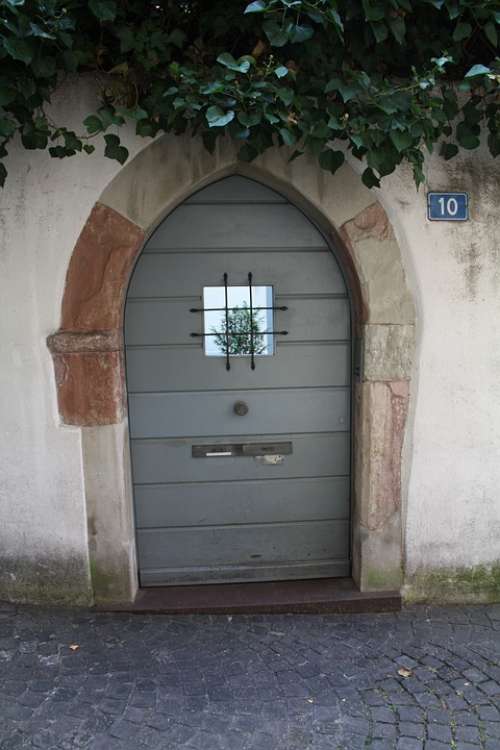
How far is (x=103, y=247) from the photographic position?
117 inches

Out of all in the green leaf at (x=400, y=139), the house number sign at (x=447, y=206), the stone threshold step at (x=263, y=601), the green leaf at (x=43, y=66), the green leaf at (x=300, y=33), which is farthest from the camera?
the stone threshold step at (x=263, y=601)

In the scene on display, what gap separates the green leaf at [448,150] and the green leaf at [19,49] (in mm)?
1988

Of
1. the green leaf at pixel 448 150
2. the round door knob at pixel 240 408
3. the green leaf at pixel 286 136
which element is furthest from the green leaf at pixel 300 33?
the round door knob at pixel 240 408

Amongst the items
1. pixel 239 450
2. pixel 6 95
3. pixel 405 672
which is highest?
pixel 6 95

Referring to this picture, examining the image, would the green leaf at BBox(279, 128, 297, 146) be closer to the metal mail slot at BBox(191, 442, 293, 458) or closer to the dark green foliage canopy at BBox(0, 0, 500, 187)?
the dark green foliage canopy at BBox(0, 0, 500, 187)

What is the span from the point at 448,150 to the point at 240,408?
173cm

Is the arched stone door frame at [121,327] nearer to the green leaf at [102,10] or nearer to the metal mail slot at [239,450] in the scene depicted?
the metal mail slot at [239,450]

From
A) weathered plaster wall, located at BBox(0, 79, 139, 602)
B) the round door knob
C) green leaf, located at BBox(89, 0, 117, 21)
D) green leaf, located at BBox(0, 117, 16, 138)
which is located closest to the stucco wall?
weathered plaster wall, located at BBox(0, 79, 139, 602)

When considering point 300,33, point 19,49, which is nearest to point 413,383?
point 300,33

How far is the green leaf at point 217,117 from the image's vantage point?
2431 mm

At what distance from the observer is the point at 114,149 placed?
2807 mm

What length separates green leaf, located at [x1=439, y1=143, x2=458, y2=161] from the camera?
9.84 feet

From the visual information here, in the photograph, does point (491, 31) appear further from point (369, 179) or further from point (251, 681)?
point (251, 681)

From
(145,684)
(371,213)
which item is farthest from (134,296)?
(145,684)
